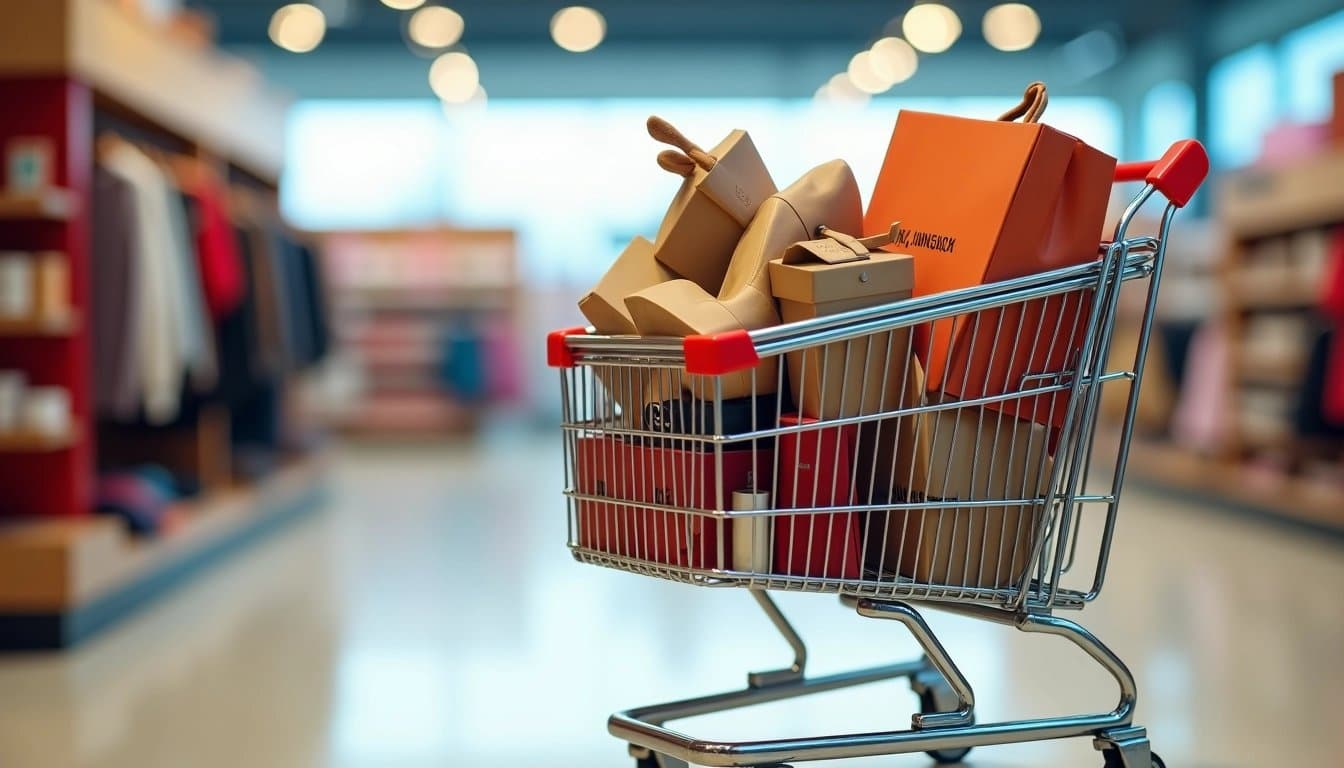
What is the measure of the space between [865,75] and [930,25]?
82.6 inches

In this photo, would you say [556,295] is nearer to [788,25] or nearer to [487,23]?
[487,23]

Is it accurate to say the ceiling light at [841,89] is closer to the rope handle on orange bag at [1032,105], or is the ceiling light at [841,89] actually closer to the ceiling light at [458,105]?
the ceiling light at [458,105]

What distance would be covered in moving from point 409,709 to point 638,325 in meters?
1.52

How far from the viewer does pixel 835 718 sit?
8.87 feet

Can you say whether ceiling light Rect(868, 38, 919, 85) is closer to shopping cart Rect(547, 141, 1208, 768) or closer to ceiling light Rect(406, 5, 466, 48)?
ceiling light Rect(406, 5, 466, 48)

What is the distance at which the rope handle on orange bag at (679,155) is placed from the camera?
184 centimetres

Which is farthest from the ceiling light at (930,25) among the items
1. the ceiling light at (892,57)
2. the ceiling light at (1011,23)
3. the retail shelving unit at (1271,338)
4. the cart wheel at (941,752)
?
the cart wheel at (941,752)

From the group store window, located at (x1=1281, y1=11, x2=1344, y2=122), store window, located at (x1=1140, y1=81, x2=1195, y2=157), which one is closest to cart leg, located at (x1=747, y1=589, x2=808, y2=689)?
store window, located at (x1=1281, y1=11, x2=1344, y2=122)

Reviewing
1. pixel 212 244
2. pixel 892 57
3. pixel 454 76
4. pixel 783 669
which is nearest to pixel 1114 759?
pixel 783 669

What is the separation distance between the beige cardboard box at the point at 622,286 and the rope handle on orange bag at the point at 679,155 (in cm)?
12

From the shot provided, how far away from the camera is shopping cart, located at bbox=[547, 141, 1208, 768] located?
1.65 metres

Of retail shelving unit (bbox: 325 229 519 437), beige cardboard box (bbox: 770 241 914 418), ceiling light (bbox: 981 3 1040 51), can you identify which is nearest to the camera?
beige cardboard box (bbox: 770 241 914 418)

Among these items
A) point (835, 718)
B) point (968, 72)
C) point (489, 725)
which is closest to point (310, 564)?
point (489, 725)

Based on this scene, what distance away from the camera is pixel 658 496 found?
1.73m
